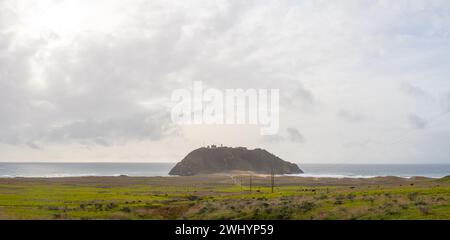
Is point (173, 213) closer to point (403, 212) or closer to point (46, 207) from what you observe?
point (46, 207)

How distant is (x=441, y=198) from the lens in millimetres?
58781

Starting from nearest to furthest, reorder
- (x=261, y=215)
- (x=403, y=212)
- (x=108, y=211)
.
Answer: (x=403, y=212) < (x=261, y=215) < (x=108, y=211)
